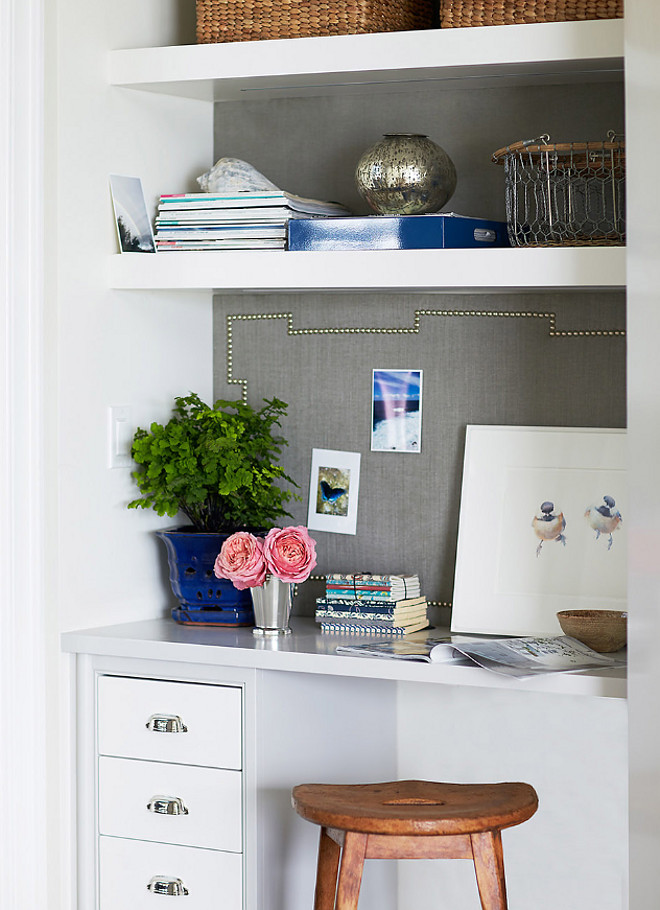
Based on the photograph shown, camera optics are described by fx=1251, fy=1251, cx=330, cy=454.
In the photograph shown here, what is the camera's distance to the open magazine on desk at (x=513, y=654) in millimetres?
1928

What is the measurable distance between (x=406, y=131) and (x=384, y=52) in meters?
0.34

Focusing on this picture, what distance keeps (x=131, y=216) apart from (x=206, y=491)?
1.73 feet

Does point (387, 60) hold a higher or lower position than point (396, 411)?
higher

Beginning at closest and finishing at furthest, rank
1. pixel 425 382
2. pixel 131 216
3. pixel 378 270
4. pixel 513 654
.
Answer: pixel 513 654, pixel 378 270, pixel 131 216, pixel 425 382

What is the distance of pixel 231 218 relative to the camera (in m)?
2.23

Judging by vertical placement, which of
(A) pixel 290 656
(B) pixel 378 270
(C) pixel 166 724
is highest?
(B) pixel 378 270

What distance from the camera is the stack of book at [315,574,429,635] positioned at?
89.8 inches

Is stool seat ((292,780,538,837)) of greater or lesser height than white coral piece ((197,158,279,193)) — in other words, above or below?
below

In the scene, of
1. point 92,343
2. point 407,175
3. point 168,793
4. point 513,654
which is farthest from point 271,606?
point 407,175

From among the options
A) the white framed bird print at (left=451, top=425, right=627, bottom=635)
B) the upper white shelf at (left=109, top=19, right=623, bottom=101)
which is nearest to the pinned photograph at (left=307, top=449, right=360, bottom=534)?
the white framed bird print at (left=451, top=425, right=627, bottom=635)

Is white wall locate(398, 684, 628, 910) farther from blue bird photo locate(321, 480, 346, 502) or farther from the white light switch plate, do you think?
the white light switch plate

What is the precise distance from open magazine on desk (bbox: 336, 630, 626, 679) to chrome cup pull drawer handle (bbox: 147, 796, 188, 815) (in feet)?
1.26

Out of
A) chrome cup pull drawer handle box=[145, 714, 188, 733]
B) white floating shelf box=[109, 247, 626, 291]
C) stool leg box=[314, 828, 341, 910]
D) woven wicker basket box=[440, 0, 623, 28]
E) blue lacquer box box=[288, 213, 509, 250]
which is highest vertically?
woven wicker basket box=[440, 0, 623, 28]

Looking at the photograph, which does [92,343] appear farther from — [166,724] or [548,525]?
[548,525]
